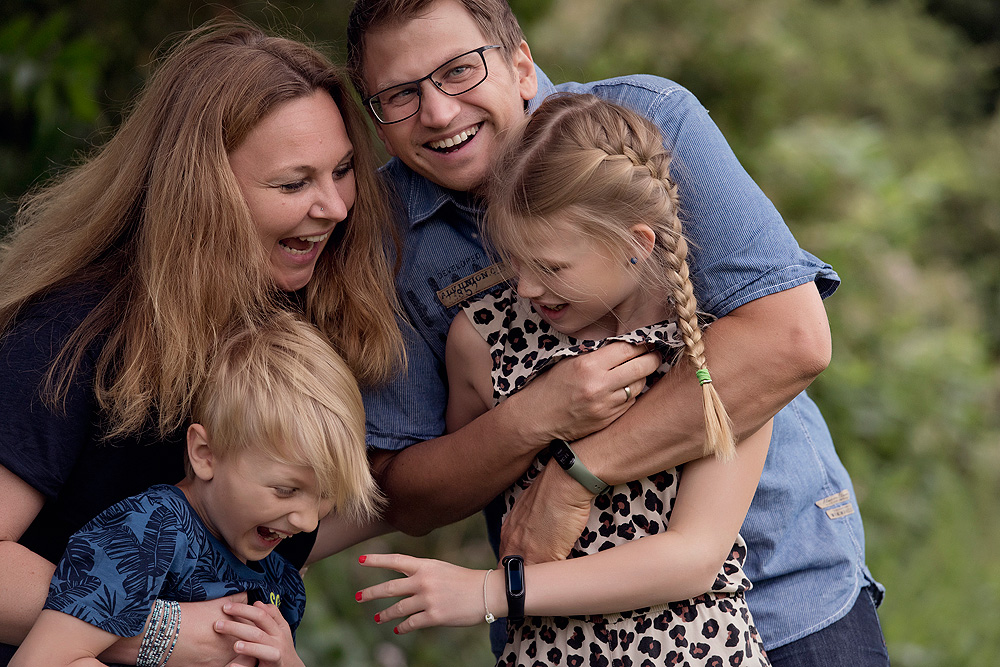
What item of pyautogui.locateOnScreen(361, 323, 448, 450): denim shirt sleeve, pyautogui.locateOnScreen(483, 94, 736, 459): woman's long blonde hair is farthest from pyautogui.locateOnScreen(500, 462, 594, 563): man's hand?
pyautogui.locateOnScreen(361, 323, 448, 450): denim shirt sleeve

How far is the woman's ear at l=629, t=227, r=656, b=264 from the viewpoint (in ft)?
6.32

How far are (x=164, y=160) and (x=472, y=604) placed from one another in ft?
3.72

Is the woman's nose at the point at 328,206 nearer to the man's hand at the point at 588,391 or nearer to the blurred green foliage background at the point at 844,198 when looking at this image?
the man's hand at the point at 588,391

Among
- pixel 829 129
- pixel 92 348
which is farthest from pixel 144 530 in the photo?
pixel 829 129

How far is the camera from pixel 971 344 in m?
7.29

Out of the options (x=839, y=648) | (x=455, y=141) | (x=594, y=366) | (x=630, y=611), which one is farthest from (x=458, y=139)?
(x=839, y=648)

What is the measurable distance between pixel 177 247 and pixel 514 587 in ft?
3.25

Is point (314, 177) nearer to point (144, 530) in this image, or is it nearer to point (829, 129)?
point (144, 530)

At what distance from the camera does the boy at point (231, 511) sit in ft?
5.40

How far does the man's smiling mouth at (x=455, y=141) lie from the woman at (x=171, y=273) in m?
0.18

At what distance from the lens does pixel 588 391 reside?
1.93 m

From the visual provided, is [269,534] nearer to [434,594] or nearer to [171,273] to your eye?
[434,594]

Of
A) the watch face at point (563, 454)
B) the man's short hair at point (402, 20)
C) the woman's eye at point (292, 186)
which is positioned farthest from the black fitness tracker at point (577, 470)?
the man's short hair at point (402, 20)

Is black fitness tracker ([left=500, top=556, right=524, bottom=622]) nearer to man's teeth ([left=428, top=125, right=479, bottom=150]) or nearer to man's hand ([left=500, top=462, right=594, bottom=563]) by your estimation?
man's hand ([left=500, top=462, right=594, bottom=563])
